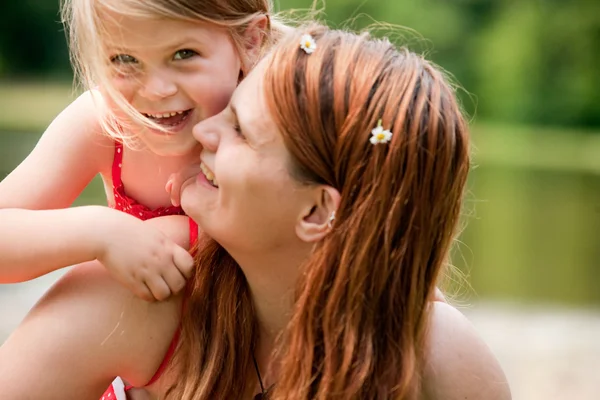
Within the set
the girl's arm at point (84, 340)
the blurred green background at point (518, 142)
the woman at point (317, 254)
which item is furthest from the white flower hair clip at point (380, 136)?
the blurred green background at point (518, 142)

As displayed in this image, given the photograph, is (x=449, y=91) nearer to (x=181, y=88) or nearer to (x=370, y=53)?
(x=370, y=53)

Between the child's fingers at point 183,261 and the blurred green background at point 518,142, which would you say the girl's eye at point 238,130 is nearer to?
the child's fingers at point 183,261

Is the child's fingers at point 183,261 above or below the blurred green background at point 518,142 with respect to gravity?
above

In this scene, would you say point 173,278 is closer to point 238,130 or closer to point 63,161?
point 238,130

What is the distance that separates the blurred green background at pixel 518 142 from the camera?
7.85 meters

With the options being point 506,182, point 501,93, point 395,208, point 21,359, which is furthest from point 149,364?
point 501,93

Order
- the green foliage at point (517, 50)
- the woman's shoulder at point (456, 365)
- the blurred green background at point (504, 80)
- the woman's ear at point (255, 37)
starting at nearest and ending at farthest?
the woman's shoulder at point (456, 365)
the woman's ear at point (255, 37)
the blurred green background at point (504, 80)
the green foliage at point (517, 50)

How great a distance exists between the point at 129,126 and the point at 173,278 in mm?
436

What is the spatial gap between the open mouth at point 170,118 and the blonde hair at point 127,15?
52 mm

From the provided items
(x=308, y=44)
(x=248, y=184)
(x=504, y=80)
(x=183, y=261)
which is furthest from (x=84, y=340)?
(x=504, y=80)

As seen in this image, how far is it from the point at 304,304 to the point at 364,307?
14cm

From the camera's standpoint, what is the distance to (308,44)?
97.3 inches

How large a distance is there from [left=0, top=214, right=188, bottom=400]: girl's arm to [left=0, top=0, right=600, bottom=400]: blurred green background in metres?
4.20

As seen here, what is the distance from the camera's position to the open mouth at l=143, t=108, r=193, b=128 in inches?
106
